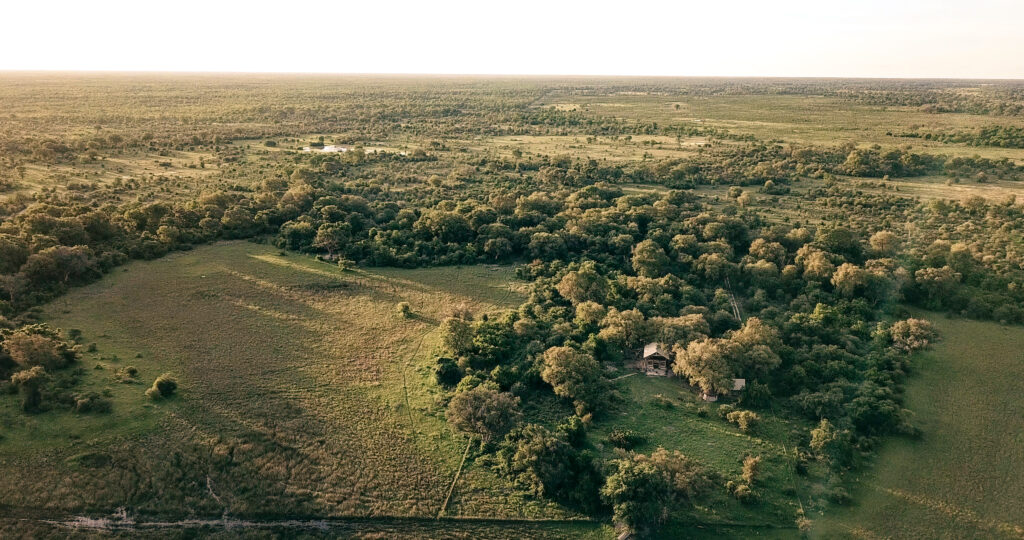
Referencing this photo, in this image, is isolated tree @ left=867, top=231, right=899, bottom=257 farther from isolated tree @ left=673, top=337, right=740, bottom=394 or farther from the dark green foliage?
the dark green foliage

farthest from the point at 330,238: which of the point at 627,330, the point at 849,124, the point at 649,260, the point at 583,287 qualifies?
the point at 849,124

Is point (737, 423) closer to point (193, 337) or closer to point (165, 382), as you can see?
point (165, 382)

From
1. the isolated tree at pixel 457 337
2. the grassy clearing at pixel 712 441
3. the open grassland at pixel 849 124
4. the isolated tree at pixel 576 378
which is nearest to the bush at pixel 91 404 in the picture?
the isolated tree at pixel 457 337

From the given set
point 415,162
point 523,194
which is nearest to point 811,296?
point 523,194

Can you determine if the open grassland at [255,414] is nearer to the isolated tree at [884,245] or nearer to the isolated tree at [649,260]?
the isolated tree at [649,260]

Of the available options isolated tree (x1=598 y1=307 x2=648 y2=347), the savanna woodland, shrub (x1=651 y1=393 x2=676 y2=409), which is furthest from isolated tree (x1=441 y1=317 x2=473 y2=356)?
shrub (x1=651 y1=393 x2=676 y2=409)

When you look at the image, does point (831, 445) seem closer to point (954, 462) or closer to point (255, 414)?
point (954, 462)
